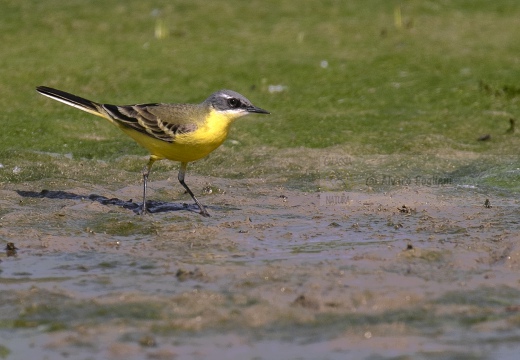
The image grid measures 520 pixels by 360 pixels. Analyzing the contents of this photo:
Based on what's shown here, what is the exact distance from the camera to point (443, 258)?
22.3 ft

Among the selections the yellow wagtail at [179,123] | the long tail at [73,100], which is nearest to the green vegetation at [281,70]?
the long tail at [73,100]

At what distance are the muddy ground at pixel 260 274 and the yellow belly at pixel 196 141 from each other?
1.65 ft

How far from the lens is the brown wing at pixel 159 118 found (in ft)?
27.2

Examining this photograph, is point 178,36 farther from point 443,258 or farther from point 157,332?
point 157,332

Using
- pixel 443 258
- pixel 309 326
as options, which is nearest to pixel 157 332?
pixel 309 326

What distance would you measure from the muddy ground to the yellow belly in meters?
0.50

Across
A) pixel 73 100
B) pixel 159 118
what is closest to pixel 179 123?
pixel 159 118

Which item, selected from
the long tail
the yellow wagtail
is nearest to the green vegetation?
the long tail

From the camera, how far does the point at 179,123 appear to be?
831cm

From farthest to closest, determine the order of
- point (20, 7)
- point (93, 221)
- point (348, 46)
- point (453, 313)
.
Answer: point (20, 7)
point (348, 46)
point (93, 221)
point (453, 313)

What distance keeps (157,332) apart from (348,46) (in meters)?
8.00

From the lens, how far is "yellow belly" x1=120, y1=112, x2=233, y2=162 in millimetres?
8242

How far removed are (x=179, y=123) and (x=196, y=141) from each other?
0.76ft

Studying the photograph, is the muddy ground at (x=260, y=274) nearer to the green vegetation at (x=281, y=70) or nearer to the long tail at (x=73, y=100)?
the long tail at (x=73, y=100)
